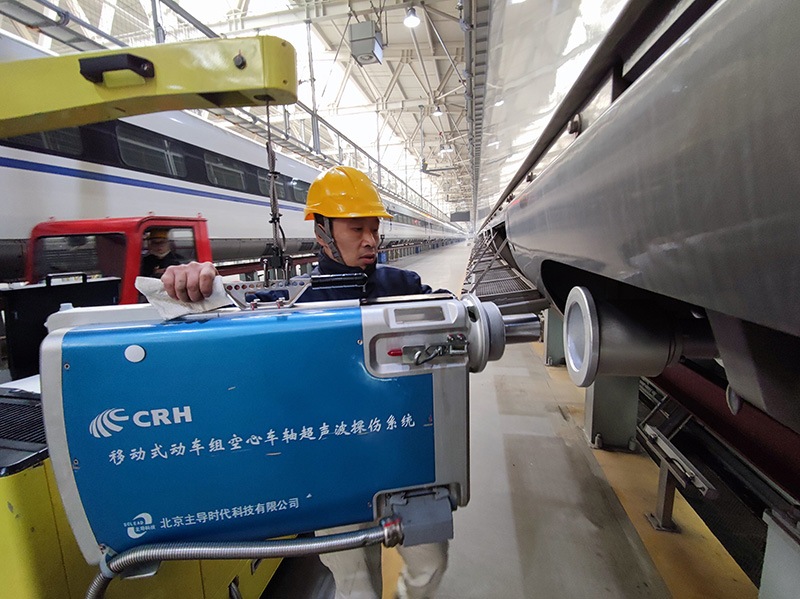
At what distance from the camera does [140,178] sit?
381 cm

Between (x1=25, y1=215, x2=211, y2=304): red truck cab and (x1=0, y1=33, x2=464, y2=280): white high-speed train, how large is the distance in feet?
0.51

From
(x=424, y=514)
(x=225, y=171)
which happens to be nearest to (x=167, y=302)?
(x=424, y=514)

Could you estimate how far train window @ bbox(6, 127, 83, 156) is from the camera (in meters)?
2.80

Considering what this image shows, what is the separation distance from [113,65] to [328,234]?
0.81 meters

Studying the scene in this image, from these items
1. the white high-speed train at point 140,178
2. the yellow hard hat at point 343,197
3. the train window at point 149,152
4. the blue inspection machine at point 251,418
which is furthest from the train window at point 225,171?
the blue inspection machine at point 251,418

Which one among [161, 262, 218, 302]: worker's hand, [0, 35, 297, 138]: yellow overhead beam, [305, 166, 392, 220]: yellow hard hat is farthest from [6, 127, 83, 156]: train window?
[161, 262, 218, 302]: worker's hand

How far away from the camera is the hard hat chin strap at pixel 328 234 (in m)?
1.37

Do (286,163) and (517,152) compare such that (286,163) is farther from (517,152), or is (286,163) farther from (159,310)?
(159,310)

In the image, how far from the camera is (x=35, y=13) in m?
2.56

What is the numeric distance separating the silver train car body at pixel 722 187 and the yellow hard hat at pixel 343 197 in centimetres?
79

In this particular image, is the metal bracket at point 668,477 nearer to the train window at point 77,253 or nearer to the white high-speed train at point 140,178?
the train window at point 77,253

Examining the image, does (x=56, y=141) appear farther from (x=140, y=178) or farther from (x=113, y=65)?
(x=113, y=65)

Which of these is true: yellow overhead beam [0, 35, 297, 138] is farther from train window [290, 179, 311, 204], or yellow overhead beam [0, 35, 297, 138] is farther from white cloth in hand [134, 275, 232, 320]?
train window [290, 179, 311, 204]

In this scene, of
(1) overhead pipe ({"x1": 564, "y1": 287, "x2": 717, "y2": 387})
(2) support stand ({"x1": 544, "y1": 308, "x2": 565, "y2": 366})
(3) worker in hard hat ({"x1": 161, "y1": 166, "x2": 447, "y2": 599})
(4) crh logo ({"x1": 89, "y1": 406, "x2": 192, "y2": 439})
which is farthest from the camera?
(2) support stand ({"x1": 544, "y1": 308, "x2": 565, "y2": 366})
